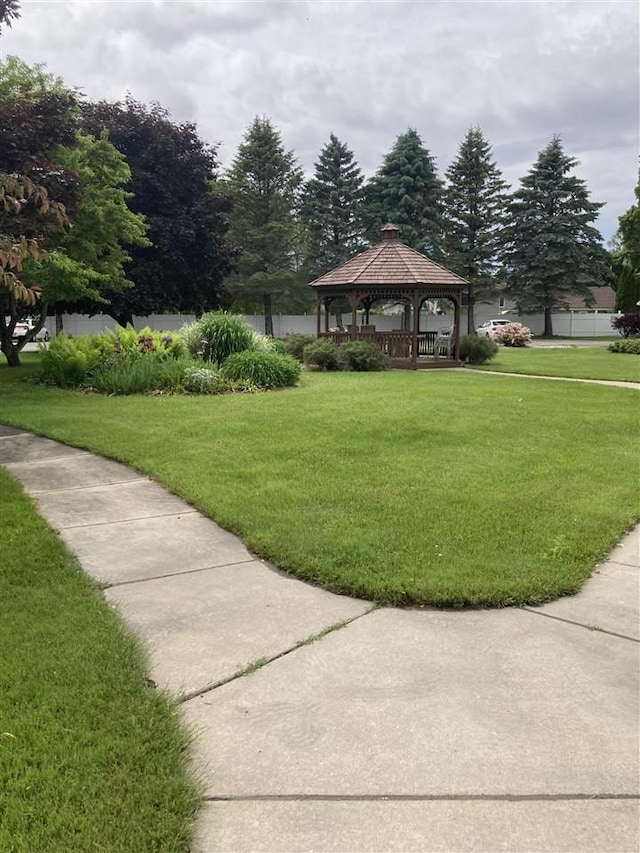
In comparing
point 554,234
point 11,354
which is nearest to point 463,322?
point 554,234

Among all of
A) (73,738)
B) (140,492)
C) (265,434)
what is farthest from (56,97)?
(73,738)

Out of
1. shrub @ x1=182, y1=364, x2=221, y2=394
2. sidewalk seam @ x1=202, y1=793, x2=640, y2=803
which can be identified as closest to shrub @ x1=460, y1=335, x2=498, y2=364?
shrub @ x1=182, y1=364, x2=221, y2=394

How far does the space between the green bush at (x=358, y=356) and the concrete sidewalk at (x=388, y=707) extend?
13.4 meters

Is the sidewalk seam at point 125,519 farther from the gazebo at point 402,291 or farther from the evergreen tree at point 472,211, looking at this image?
the evergreen tree at point 472,211

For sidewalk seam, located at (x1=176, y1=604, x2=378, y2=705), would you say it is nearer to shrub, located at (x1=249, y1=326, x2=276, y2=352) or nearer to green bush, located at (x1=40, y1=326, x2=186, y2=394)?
green bush, located at (x1=40, y1=326, x2=186, y2=394)

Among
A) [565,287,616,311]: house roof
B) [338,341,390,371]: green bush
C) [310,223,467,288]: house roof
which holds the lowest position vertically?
[338,341,390,371]: green bush

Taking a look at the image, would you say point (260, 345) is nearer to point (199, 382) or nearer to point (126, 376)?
point (199, 382)

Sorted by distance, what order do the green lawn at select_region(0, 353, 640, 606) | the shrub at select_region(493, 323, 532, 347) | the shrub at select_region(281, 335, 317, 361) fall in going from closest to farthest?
the green lawn at select_region(0, 353, 640, 606), the shrub at select_region(281, 335, 317, 361), the shrub at select_region(493, 323, 532, 347)

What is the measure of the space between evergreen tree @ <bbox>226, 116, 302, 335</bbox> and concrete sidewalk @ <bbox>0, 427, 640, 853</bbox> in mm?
39118

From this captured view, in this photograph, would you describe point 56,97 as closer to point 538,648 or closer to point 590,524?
point 590,524

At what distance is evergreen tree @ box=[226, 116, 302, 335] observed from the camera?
42.2 metres

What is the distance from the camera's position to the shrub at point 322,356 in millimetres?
17484

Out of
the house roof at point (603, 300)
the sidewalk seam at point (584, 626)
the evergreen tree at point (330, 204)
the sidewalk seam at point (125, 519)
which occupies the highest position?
the evergreen tree at point (330, 204)

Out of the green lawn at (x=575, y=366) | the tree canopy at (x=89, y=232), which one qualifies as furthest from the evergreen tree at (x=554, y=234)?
the tree canopy at (x=89, y=232)
